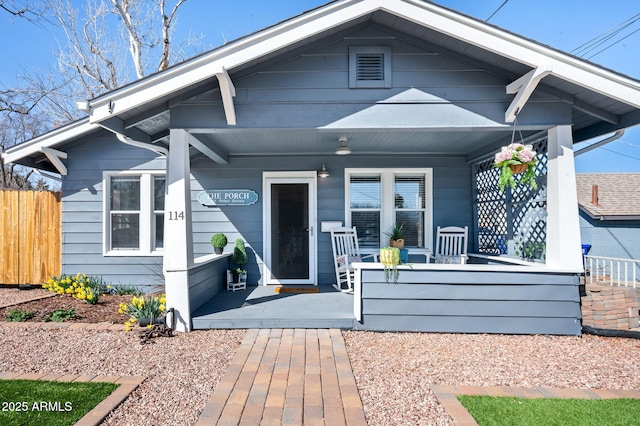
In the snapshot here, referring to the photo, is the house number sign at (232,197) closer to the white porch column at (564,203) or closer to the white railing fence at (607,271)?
the white porch column at (564,203)

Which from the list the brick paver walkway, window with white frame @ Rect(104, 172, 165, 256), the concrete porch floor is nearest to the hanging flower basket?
the concrete porch floor

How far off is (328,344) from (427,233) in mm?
Result: 3151

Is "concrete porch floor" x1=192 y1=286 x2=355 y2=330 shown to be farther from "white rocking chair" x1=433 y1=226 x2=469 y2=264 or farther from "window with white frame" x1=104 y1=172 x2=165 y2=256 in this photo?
"window with white frame" x1=104 y1=172 x2=165 y2=256

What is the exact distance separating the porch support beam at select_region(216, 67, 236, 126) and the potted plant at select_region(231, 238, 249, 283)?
8.22 ft

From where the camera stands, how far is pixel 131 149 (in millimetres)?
5742

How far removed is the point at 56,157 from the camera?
215 inches

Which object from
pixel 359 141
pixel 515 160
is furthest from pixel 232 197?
pixel 515 160

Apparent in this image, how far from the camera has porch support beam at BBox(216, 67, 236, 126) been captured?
3301 millimetres

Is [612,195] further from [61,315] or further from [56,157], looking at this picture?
[56,157]

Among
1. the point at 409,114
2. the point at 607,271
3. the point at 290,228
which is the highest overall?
the point at 409,114

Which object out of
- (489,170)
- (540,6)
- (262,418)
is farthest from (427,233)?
(540,6)

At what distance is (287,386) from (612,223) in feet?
48.7

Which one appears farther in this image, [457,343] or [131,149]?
[131,149]

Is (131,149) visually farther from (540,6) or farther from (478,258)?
(540,6)
